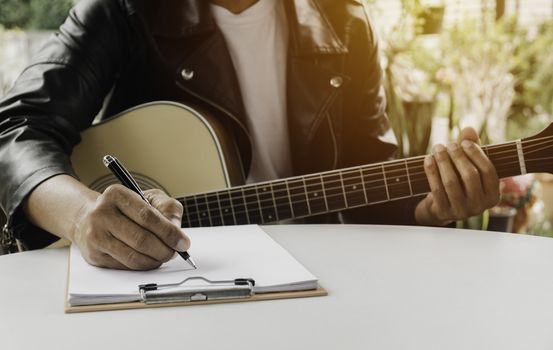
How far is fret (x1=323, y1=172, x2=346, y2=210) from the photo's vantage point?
4.54 ft

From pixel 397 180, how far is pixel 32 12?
4.55 m

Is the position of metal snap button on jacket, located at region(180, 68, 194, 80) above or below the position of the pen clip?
below

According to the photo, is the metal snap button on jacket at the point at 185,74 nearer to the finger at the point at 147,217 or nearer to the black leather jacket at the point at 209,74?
the black leather jacket at the point at 209,74

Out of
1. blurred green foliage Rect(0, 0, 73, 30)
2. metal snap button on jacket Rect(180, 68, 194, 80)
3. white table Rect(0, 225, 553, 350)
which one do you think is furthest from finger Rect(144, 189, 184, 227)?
blurred green foliage Rect(0, 0, 73, 30)

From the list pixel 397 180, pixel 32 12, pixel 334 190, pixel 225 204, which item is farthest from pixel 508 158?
pixel 32 12

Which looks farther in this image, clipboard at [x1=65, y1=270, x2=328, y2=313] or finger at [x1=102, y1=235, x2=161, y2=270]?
finger at [x1=102, y1=235, x2=161, y2=270]

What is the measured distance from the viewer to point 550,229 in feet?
10.9

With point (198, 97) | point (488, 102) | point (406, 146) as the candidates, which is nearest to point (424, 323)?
point (198, 97)

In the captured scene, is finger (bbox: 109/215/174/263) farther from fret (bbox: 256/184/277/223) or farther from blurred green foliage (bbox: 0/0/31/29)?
blurred green foliage (bbox: 0/0/31/29)

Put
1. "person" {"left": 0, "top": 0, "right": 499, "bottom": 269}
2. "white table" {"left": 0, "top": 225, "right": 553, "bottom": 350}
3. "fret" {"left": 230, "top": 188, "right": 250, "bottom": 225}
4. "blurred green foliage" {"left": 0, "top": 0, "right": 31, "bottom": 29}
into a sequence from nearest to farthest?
1. "white table" {"left": 0, "top": 225, "right": 553, "bottom": 350}
2. "fret" {"left": 230, "top": 188, "right": 250, "bottom": 225}
3. "person" {"left": 0, "top": 0, "right": 499, "bottom": 269}
4. "blurred green foliage" {"left": 0, "top": 0, "right": 31, "bottom": 29}

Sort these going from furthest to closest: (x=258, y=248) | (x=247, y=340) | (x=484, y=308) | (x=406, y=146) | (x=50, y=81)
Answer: (x=406, y=146), (x=50, y=81), (x=258, y=248), (x=484, y=308), (x=247, y=340)

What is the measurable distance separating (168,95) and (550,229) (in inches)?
87.2

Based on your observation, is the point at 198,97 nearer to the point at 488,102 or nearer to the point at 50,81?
the point at 50,81

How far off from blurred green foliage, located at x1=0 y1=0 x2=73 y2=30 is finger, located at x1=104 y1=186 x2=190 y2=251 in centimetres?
455
